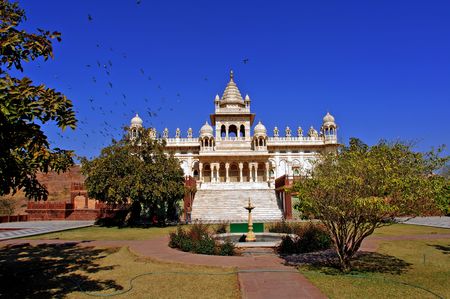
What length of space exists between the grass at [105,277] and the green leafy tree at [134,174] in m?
10.8

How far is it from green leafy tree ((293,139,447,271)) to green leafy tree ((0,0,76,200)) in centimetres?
622

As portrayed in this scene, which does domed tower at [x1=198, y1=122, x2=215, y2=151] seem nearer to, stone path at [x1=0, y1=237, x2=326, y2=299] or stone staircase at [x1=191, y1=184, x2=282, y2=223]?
stone staircase at [x1=191, y1=184, x2=282, y2=223]

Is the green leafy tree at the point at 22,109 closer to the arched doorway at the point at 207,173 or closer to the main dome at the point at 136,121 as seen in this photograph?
the arched doorway at the point at 207,173

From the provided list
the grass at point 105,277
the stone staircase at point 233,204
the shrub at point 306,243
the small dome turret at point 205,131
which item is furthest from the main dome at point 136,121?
the shrub at point 306,243

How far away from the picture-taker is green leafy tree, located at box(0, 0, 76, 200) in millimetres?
5688

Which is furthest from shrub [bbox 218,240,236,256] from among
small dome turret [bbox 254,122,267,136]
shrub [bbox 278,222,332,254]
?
small dome turret [bbox 254,122,267,136]

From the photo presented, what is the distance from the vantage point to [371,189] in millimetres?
8672

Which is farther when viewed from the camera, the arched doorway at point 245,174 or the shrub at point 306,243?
the arched doorway at point 245,174

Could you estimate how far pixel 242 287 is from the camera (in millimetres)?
7801

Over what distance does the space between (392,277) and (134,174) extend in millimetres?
18396

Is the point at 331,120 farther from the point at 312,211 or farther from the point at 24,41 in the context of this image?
the point at 24,41

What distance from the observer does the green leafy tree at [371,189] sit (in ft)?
27.8

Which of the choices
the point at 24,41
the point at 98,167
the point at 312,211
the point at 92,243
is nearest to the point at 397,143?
the point at 312,211

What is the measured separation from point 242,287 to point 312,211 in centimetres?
304
